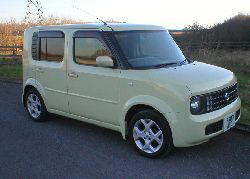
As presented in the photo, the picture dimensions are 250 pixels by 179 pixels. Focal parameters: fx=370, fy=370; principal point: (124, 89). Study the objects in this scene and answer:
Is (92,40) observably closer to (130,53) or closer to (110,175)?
(130,53)

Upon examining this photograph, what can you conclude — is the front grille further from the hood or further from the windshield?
the windshield

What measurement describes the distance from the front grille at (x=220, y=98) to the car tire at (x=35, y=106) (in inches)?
134

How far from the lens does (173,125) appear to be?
189 inches

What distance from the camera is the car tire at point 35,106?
7.04 metres

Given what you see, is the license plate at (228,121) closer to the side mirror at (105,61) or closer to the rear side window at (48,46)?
the side mirror at (105,61)

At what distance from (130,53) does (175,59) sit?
2.60 ft

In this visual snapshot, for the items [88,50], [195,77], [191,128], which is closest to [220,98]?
[195,77]

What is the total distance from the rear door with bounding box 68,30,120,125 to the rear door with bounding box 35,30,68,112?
23 centimetres

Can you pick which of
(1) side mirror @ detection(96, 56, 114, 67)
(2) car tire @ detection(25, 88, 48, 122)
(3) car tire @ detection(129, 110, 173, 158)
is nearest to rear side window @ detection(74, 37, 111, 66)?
(1) side mirror @ detection(96, 56, 114, 67)

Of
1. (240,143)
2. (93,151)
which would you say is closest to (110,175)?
(93,151)

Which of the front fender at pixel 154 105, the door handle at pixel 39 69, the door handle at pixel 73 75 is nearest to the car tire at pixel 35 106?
Result: the door handle at pixel 39 69

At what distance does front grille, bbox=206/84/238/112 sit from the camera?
487 centimetres

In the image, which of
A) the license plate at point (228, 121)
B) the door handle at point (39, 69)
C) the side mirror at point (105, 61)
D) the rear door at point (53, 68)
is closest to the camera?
the license plate at point (228, 121)

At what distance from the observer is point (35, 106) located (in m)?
7.23
